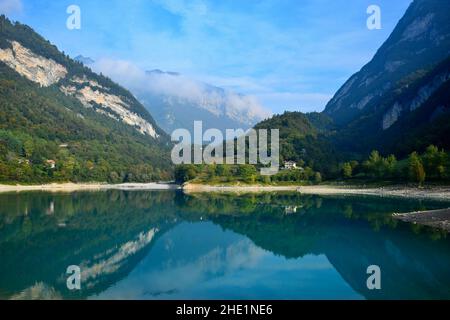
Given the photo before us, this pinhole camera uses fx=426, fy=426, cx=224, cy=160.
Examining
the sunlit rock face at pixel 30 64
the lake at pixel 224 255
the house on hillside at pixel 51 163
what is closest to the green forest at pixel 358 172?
the lake at pixel 224 255

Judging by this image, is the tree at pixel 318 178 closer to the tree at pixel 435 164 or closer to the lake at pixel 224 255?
the tree at pixel 435 164

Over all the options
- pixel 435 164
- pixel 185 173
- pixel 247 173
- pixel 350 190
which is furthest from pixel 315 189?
pixel 185 173

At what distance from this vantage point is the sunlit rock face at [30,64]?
16650 centimetres

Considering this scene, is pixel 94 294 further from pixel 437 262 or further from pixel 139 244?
pixel 437 262

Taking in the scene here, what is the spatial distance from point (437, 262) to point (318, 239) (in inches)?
417

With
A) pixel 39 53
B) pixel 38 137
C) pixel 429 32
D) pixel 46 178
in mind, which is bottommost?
pixel 46 178

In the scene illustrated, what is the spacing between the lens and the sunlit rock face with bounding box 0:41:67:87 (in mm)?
166500

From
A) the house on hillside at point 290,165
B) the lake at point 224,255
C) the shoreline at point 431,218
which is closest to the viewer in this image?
the lake at point 224,255

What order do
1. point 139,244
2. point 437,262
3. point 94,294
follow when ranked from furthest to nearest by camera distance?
point 139,244, point 437,262, point 94,294

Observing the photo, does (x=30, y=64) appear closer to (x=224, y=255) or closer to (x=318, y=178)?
(x=318, y=178)
